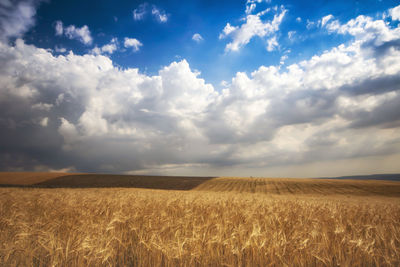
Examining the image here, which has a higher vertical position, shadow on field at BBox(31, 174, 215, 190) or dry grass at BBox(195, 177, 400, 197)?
shadow on field at BBox(31, 174, 215, 190)

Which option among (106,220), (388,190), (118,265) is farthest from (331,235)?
(388,190)

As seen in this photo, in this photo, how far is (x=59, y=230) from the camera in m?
3.88

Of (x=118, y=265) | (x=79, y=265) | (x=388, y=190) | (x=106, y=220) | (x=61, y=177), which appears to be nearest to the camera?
(x=79, y=265)

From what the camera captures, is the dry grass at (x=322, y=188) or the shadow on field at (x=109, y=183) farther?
the shadow on field at (x=109, y=183)

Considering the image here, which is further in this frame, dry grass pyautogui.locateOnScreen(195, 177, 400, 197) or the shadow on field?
the shadow on field

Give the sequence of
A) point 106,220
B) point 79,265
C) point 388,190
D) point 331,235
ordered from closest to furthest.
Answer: point 79,265 → point 331,235 → point 106,220 → point 388,190

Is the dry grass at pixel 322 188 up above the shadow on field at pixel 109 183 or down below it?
below

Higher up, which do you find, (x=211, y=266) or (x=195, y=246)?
(x=195, y=246)

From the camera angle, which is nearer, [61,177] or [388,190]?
[388,190]

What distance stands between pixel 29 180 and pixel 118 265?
183 ft

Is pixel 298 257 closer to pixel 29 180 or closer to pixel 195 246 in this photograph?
pixel 195 246

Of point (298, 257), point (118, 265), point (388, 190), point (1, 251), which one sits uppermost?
point (1, 251)

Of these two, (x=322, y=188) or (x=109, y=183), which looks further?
(x=109, y=183)

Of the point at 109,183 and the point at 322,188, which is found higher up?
the point at 109,183
